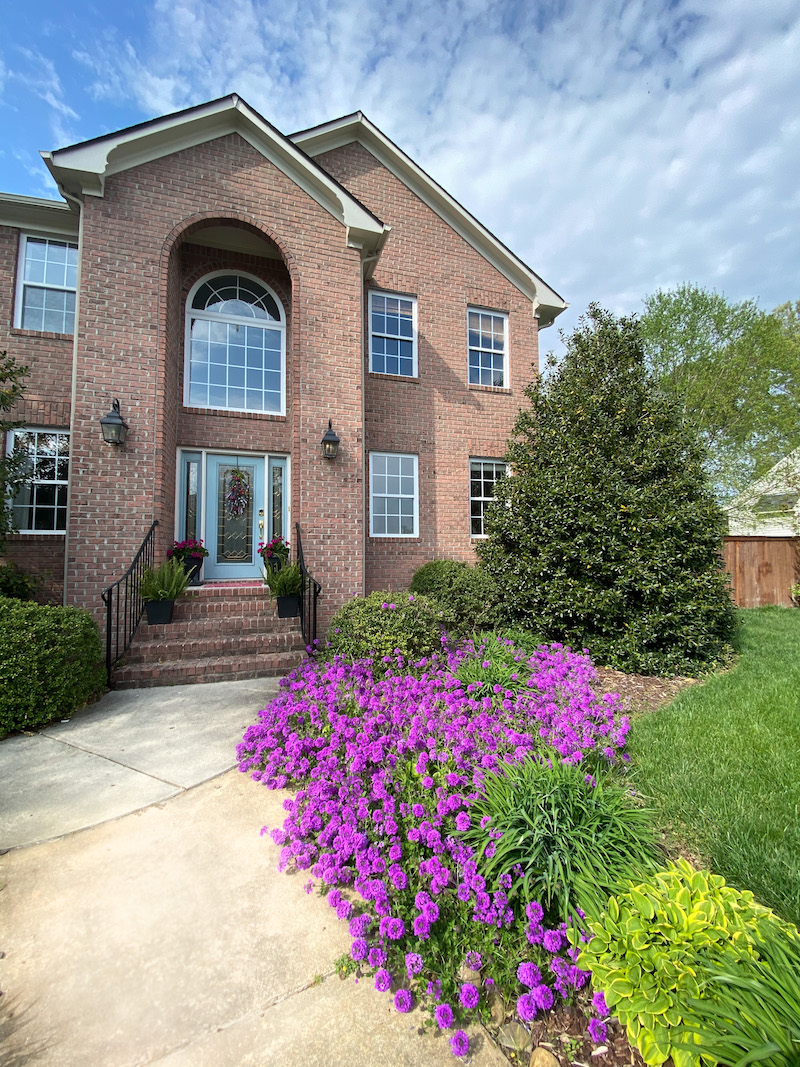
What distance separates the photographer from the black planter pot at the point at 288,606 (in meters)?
6.77

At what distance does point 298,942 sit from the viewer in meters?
2.01

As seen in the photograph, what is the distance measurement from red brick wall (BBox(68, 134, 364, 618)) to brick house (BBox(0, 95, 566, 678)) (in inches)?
1.1

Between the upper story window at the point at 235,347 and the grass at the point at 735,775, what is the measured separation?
770 cm

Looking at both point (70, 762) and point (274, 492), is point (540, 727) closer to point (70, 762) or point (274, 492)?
point (70, 762)

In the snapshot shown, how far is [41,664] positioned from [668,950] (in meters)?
5.14

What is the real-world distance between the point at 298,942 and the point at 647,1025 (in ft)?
4.41

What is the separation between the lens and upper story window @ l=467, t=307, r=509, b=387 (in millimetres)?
10562

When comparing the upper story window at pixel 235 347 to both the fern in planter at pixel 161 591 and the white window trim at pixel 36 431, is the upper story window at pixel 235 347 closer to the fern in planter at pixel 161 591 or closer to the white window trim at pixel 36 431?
the white window trim at pixel 36 431

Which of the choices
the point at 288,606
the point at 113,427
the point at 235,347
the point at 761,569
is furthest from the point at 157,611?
the point at 761,569

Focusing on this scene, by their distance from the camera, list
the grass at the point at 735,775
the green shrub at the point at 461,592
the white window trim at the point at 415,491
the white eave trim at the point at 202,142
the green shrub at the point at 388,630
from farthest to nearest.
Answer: the white window trim at the point at 415,491
the green shrub at the point at 461,592
the white eave trim at the point at 202,142
the green shrub at the point at 388,630
the grass at the point at 735,775

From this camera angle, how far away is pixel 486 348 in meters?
10.7

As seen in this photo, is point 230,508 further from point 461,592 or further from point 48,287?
point 48,287

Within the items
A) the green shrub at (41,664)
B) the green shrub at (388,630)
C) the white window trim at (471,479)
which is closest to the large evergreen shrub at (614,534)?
the green shrub at (388,630)

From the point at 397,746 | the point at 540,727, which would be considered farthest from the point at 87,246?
the point at 540,727
